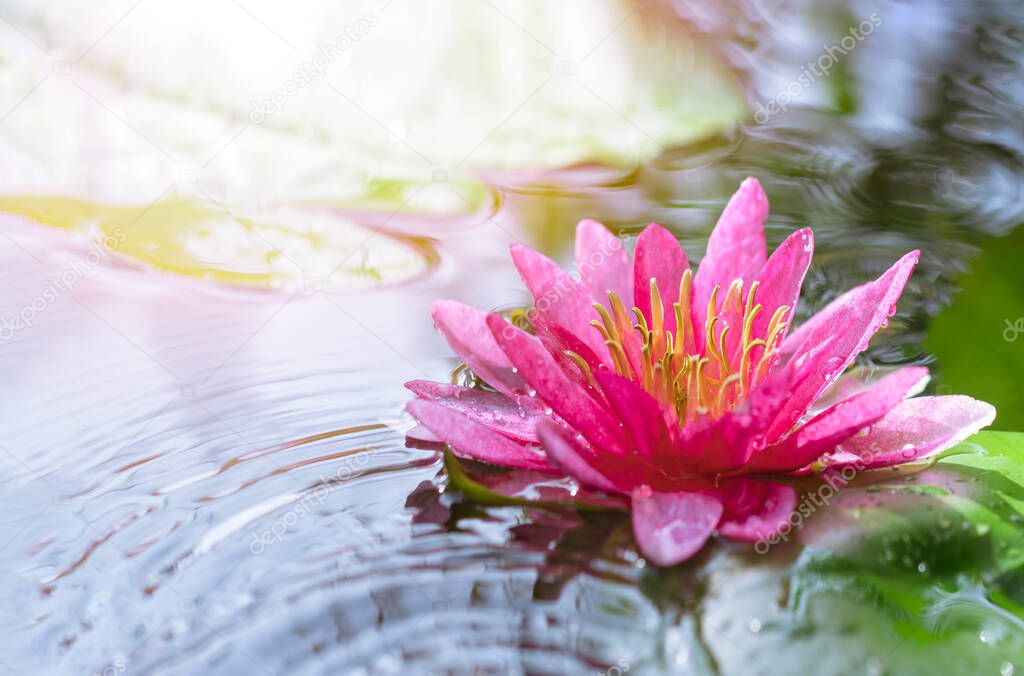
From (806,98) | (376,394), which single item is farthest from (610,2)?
(376,394)

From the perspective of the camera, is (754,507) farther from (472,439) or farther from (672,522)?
(472,439)

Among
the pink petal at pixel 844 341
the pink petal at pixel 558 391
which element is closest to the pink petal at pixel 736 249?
the pink petal at pixel 844 341

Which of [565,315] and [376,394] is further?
[376,394]

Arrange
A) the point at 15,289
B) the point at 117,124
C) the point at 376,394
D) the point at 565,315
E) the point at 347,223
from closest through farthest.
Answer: the point at 565,315 → the point at 376,394 → the point at 15,289 → the point at 347,223 → the point at 117,124

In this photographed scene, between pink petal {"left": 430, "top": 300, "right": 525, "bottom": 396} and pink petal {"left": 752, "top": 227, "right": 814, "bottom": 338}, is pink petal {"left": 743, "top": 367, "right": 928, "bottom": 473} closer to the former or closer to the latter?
pink petal {"left": 752, "top": 227, "right": 814, "bottom": 338}

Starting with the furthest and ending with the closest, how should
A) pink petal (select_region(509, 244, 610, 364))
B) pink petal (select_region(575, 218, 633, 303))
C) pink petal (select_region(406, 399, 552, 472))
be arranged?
pink petal (select_region(575, 218, 633, 303)), pink petal (select_region(509, 244, 610, 364)), pink petal (select_region(406, 399, 552, 472))

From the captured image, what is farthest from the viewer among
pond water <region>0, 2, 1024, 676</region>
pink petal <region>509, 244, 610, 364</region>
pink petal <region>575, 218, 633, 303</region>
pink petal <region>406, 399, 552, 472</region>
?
pink petal <region>575, 218, 633, 303</region>

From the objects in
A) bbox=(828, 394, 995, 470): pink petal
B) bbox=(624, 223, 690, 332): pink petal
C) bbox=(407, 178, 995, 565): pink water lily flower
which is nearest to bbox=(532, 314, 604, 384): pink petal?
bbox=(407, 178, 995, 565): pink water lily flower

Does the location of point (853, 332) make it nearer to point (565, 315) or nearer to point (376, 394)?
point (565, 315)
